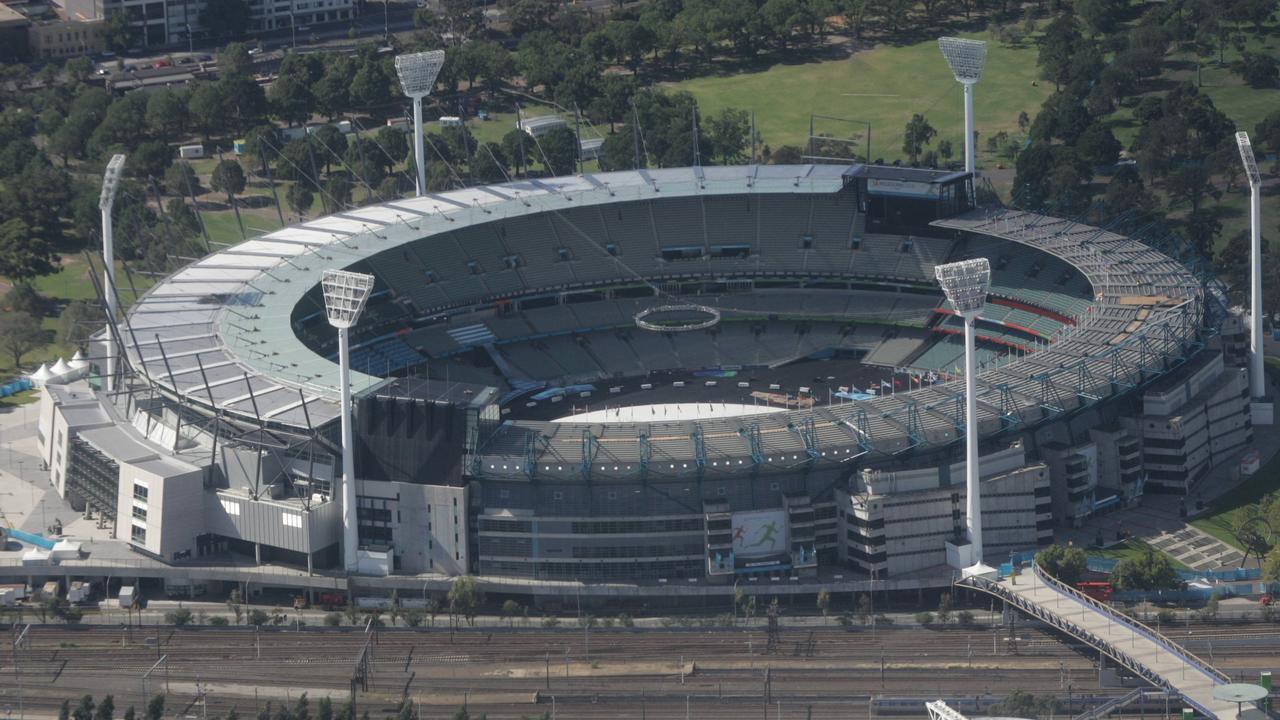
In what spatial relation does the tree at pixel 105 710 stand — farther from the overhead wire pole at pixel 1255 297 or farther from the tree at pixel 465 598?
the overhead wire pole at pixel 1255 297

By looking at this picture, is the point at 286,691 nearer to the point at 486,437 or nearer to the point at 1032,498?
the point at 486,437

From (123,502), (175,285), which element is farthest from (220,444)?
(175,285)

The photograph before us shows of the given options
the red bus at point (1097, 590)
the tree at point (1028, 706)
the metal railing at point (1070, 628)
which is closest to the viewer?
the tree at point (1028, 706)

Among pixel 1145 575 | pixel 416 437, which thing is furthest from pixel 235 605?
pixel 1145 575

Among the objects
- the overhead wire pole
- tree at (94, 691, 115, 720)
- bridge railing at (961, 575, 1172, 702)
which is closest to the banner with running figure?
bridge railing at (961, 575, 1172, 702)

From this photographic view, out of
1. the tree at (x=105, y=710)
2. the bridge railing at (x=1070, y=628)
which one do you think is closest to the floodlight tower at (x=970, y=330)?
the bridge railing at (x=1070, y=628)

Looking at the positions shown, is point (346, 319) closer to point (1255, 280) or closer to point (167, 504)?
point (167, 504)
